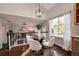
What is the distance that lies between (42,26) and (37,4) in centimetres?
61

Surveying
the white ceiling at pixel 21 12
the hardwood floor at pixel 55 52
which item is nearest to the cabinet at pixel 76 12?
the white ceiling at pixel 21 12

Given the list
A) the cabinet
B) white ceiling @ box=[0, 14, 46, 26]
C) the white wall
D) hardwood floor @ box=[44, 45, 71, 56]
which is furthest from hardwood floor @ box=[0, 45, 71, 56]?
the cabinet

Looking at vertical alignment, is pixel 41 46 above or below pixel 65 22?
below

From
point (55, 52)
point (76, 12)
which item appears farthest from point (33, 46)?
point (76, 12)

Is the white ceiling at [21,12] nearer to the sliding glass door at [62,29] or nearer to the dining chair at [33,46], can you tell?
the sliding glass door at [62,29]

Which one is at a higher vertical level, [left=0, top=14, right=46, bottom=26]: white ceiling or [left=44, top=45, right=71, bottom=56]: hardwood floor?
[left=0, top=14, right=46, bottom=26]: white ceiling

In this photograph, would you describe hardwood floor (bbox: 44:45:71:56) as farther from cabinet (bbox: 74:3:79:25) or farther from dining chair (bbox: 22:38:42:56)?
cabinet (bbox: 74:3:79:25)

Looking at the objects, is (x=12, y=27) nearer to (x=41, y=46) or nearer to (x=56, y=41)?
(x=41, y=46)

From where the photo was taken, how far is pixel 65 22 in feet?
9.84

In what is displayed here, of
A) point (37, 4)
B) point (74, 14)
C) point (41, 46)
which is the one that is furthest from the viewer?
point (41, 46)

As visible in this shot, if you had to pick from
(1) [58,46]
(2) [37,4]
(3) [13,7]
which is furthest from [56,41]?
(3) [13,7]

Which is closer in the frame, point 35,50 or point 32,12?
point 32,12

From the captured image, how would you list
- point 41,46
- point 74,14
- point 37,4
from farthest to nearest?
point 41,46, point 74,14, point 37,4

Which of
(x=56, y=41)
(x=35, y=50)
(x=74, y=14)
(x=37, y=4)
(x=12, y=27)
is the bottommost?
(x=35, y=50)
